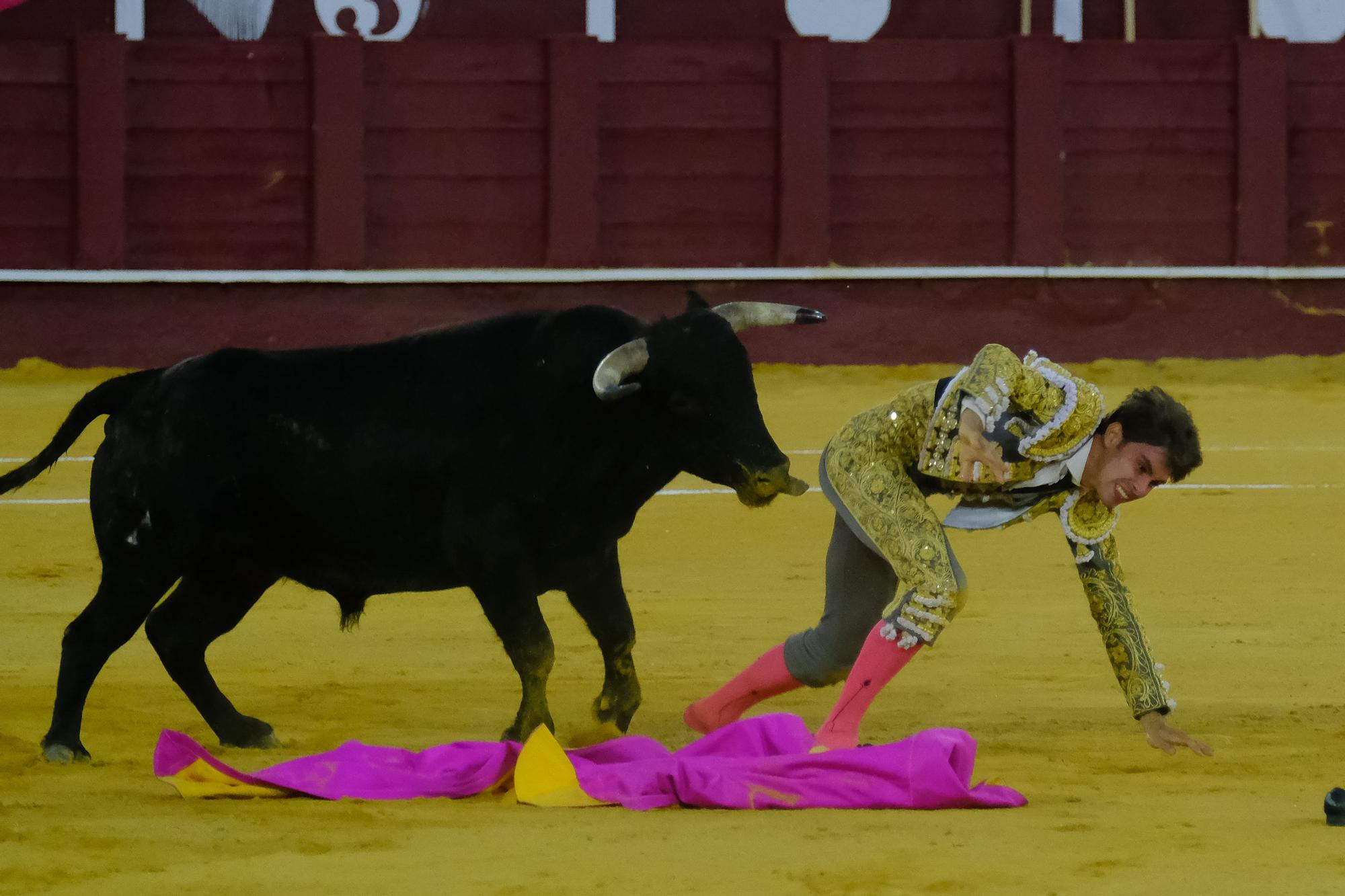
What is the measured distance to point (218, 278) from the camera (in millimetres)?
10766

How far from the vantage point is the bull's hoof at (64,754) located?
389 centimetres

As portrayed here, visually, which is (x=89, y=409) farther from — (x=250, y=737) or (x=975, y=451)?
(x=975, y=451)

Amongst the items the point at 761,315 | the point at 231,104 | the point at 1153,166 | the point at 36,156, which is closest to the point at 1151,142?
the point at 1153,166

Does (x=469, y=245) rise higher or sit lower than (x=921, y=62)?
lower

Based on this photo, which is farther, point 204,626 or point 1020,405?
point 204,626

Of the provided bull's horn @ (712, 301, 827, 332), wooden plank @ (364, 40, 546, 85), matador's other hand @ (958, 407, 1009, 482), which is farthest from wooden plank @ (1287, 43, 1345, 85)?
matador's other hand @ (958, 407, 1009, 482)

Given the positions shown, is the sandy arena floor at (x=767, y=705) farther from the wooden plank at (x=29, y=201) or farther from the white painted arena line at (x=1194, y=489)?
the wooden plank at (x=29, y=201)

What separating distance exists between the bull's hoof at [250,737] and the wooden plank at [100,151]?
7049mm

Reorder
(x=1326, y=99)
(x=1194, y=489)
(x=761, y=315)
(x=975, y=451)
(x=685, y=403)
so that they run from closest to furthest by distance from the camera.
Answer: (x=975, y=451), (x=685, y=403), (x=761, y=315), (x=1194, y=489), (x=1326, y=99)

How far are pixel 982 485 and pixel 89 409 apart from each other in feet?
5.74

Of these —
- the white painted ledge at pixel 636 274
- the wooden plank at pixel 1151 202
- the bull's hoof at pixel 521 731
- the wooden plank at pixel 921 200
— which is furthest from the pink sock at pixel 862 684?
the wooden plank at pixel 1151 202

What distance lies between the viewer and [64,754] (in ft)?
12.8

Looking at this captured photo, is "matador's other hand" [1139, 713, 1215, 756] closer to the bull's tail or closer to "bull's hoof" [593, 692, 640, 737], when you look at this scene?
"bull's hoof" [593, 692, 640, 737]

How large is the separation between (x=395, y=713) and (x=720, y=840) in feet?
4.65
